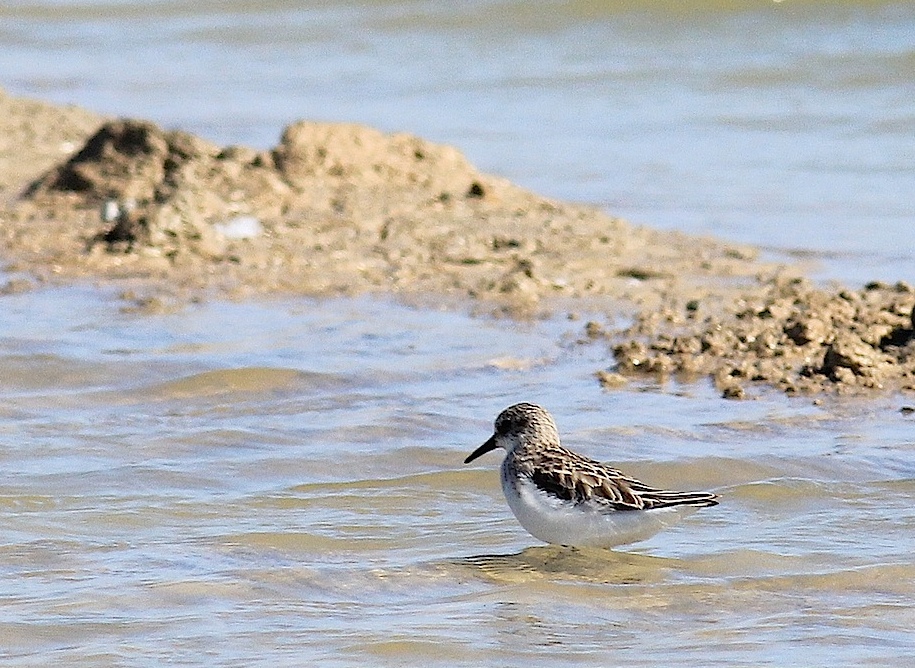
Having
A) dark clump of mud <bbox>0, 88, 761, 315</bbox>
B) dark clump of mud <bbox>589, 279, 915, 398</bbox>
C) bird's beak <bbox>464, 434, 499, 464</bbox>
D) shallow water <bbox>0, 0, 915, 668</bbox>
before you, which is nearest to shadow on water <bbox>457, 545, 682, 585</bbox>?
shallow water <bbox>0, 0, 915, 668</bbox>

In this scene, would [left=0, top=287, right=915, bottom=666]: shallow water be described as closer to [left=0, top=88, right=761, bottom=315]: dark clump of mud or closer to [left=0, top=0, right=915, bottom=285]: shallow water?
[left=0, top=88, right=761, bottom=315]: dark clump of mud

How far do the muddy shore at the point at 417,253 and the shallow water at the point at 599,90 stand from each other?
955 mm

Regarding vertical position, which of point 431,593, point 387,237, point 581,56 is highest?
point 581,56

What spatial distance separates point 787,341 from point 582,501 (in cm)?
300

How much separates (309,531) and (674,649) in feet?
5.64

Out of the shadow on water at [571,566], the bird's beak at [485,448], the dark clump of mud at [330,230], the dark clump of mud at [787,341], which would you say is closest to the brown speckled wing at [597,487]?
the shadow on water at [571,566]

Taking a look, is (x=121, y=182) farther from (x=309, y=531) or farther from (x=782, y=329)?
(x=309, y=531)

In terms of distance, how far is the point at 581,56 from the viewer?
18844 mm

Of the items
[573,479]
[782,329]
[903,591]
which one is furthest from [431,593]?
[782,329]

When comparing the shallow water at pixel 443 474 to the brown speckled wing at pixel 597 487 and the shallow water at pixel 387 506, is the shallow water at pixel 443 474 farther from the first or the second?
the brown speckled wing at pixel 597 487

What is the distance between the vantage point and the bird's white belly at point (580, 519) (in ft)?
19.7

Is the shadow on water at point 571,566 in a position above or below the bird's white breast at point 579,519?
below

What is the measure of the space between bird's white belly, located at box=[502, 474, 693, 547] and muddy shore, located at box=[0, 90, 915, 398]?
7.23 ft

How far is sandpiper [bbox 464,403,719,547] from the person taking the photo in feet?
19.6
